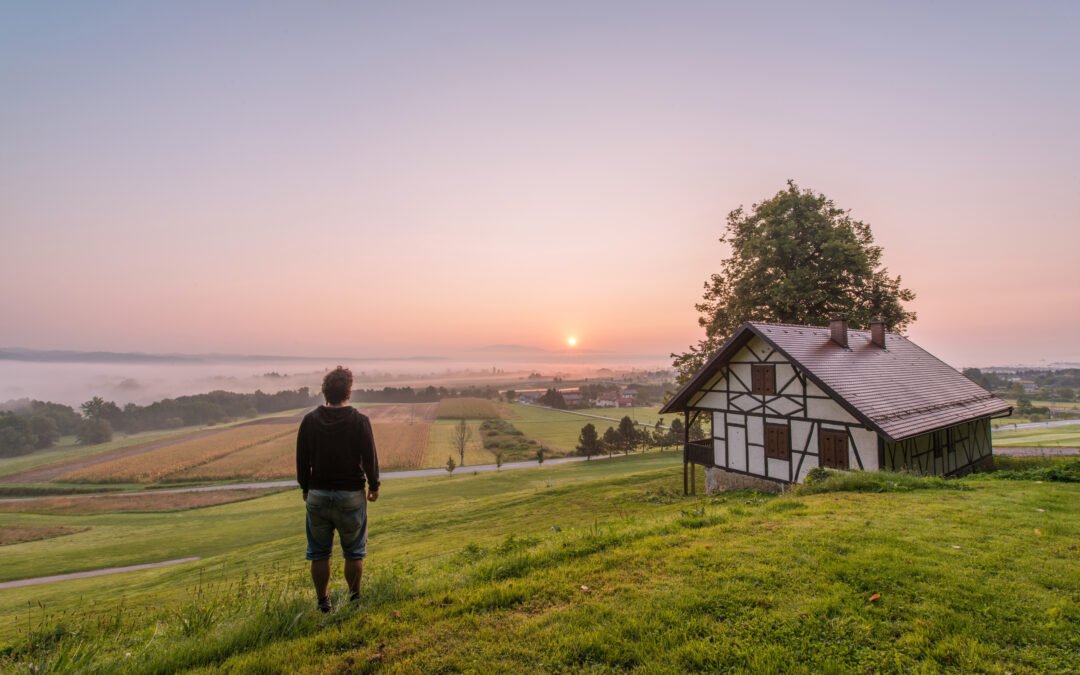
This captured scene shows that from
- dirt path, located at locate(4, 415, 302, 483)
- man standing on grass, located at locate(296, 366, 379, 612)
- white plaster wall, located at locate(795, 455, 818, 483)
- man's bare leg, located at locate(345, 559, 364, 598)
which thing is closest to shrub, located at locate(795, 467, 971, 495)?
white plaster wall, located at locate(795, 455, 818, 483)

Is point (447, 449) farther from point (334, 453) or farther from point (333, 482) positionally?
point (334, 453)

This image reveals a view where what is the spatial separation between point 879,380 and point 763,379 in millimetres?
3846

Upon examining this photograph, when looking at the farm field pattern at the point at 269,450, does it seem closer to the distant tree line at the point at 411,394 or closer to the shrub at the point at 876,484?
the shrub at the point at 876,484

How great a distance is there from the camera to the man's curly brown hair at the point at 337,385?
4613 millimetres

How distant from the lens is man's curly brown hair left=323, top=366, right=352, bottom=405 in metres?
4.61

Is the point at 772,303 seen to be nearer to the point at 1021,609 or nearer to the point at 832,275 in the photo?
the point at 832,275

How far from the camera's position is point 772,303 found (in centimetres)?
2453

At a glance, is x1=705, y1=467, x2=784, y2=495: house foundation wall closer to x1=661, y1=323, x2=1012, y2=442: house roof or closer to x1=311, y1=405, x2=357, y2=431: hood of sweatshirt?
x1=661, y1=323, x2=1012, y2=442: house roof

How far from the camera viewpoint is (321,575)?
14.2 ft

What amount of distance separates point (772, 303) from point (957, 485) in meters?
15.4

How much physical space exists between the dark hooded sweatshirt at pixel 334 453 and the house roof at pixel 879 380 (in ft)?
47.0

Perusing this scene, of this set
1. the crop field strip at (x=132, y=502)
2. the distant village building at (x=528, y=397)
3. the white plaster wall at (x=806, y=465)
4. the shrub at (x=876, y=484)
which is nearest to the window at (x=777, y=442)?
the white plaster wall at (x=806, y=465)

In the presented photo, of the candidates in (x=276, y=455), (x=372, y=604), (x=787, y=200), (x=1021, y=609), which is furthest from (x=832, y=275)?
(x=276, y=455)

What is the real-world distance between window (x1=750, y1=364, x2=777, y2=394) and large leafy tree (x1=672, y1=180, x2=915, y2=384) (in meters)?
8.58
